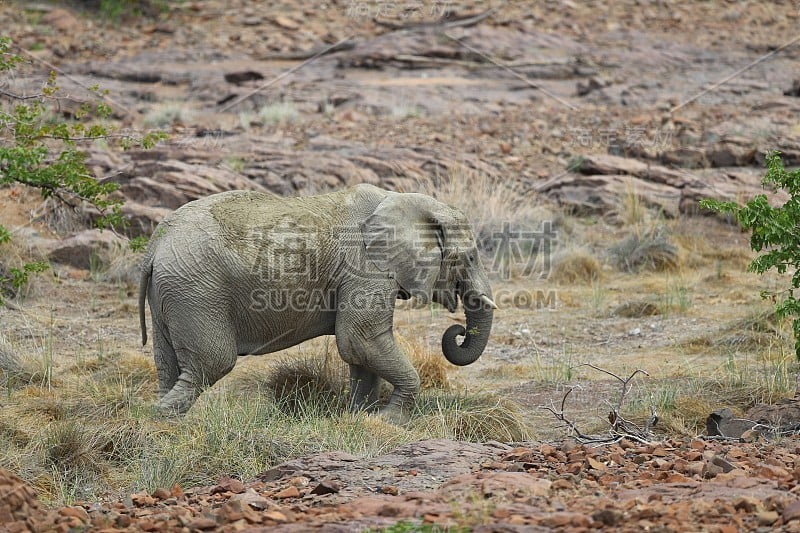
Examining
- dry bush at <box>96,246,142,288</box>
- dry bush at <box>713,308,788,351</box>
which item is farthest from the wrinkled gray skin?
dry bush at <box>96,246,142,288</box>

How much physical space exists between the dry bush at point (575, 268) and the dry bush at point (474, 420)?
584cm

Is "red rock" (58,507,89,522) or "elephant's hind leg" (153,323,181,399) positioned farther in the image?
"elephant's hind leg" (153,323,181,399)

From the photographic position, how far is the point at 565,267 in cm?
1420

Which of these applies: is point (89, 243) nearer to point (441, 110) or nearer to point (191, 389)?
point (191, 389)

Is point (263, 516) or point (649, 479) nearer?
point (263, 516)

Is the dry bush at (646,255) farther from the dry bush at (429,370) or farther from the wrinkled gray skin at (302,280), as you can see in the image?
the wrinkled gray skin at (302,280)

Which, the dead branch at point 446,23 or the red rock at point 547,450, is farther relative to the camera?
the dead branch at point 446,23

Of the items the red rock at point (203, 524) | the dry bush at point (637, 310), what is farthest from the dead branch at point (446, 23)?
the red rock at point (203, 524)

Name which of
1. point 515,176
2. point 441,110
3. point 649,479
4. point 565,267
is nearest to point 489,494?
Result: point 649,479

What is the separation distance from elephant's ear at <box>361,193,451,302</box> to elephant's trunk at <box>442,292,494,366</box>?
48cm

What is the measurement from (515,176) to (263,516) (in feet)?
44.4

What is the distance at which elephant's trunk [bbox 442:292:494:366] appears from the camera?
8758mm

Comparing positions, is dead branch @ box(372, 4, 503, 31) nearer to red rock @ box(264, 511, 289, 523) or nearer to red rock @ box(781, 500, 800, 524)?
red rock @ box(264, 511, 289, 523)

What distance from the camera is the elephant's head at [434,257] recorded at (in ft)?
27.1
